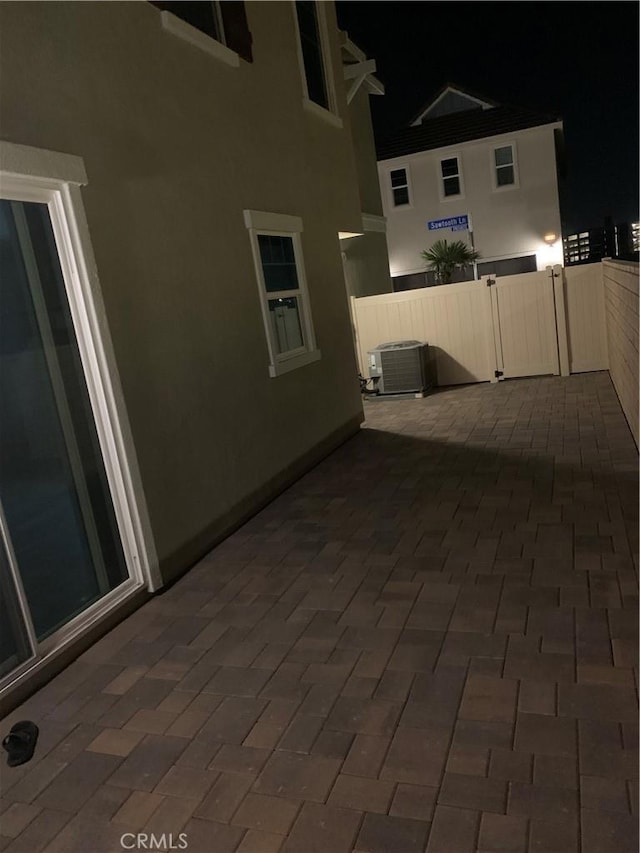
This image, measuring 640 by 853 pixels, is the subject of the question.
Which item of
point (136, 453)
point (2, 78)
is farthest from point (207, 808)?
point (2, 78)

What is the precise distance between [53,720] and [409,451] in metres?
4.63

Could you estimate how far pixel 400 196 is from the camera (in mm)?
20688

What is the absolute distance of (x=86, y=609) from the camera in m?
3.60

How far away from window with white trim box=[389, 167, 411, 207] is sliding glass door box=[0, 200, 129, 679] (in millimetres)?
18708

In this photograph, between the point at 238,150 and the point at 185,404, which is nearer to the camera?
the point at 185,404

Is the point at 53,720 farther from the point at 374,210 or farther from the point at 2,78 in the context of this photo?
the point at 374,210

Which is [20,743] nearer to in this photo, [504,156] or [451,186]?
[451,186]

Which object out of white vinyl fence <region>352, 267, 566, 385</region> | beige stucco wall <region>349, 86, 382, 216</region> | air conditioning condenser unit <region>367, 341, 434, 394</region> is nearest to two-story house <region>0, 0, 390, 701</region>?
air conditioning condenser unit <region>367, 341, 434, 394</region>

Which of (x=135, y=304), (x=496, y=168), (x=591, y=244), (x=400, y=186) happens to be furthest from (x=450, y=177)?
(x=135, y=304)

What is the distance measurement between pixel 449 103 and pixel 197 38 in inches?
765

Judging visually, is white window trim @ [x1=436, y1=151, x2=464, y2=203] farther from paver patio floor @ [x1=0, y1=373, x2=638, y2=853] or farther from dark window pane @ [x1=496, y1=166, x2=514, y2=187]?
paver patio floor @ [x1=0, y1=373, x2=638, y2=853]

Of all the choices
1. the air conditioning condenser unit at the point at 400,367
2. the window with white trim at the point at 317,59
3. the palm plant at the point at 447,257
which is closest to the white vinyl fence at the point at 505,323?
the air conditioning condenser unit at the point at 400,367

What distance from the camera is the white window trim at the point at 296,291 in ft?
19.1

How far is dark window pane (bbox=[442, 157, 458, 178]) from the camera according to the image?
19.9 metres
